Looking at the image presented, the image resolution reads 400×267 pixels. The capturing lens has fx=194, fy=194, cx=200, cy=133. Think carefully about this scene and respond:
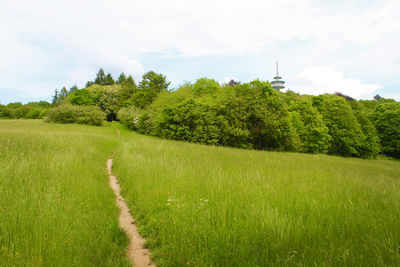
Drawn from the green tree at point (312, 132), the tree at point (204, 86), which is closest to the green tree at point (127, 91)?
the tree at point (204, 86)

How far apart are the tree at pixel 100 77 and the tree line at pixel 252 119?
6009 centimetres

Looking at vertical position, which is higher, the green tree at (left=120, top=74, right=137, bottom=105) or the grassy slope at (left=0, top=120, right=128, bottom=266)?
the green tree at (left=120, top=74, right=137, bottom=105)

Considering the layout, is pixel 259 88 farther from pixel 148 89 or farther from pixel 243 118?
pixel 148 89

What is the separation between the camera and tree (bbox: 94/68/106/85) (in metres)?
105

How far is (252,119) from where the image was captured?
2994 cm

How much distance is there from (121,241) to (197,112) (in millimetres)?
21752

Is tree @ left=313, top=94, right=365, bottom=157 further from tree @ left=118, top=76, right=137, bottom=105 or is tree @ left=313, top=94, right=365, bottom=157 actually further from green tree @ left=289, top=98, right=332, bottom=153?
tree @ left=118, top=76, right=137, bottom=105

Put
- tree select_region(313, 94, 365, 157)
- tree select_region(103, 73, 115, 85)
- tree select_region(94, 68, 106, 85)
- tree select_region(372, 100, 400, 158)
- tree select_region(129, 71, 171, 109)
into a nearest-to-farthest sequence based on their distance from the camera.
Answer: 1. tree select_region(313, 94, 365, 157)
2. tree select_region(372, 100, 400, 158)
3. tree select_region(129, 71, 171, 109)
4. tree select_region(103, 73, 115, 85)
5. tree select_region(94, 68, 106, 85)

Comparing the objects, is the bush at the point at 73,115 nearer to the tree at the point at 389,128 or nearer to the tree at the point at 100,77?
the tree at the point at 389,128

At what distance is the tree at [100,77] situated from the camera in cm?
10506

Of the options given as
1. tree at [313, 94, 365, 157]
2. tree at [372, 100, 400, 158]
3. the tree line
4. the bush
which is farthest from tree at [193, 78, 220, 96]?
tree at [372, 100, 400, 158]

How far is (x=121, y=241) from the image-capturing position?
14.3 ft

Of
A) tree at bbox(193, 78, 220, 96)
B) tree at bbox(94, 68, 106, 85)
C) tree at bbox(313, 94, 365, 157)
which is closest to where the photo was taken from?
tree at bbox(193, 78, 220, 96)

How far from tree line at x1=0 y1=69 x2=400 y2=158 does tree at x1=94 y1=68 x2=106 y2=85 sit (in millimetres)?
60089
